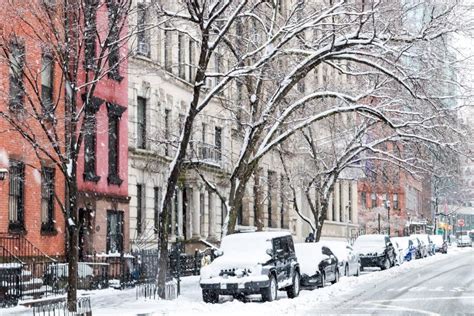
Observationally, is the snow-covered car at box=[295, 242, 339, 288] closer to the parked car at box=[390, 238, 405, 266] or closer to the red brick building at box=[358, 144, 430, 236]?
the parked car at box=[390, 238, 405, 266]

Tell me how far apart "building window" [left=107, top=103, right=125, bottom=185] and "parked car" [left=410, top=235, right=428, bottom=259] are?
29.6 meters

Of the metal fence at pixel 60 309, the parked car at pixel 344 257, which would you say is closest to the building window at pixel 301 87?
the parked car at pixel 344 257

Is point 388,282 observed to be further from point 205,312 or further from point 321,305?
point 205,312

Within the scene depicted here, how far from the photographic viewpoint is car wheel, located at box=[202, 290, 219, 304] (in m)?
21.7

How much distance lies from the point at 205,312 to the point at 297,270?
6.39m

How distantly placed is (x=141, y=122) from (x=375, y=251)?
14.9 meters

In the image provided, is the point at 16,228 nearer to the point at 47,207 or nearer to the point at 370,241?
the point at 47,207

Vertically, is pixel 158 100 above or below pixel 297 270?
above

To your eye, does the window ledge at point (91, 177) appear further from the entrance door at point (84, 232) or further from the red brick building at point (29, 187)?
the red brick building at point (29, 187)

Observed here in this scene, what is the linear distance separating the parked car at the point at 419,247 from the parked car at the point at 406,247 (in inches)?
47.6

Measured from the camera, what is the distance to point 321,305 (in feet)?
70.2

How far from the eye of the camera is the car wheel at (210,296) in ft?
71.2

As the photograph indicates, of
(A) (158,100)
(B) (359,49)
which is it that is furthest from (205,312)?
(A) (158,100)

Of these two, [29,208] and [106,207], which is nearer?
[29,208]
